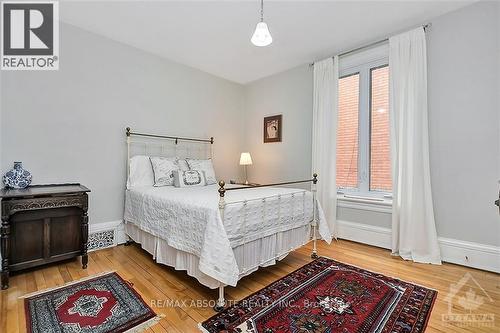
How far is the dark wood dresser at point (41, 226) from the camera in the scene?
2.14 metres

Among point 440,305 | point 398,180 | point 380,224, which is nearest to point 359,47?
point 398,180

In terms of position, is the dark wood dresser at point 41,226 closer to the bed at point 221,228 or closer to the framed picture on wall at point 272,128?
the bed at point 221,228

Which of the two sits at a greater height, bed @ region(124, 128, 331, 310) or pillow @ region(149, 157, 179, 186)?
pillow @ region(149, 157, 179, 186)

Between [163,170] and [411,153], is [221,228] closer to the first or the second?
[163,170]

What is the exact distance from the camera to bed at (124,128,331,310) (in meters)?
1.80

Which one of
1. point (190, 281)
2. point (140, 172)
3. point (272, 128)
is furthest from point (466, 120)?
point (140, 172)

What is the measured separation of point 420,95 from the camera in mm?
2783

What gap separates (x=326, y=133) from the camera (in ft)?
11.8

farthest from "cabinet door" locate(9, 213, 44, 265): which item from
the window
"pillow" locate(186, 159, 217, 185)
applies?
the window

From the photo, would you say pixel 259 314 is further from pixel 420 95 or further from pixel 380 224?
pixel 420 95

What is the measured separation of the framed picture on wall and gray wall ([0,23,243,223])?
1.35 meters

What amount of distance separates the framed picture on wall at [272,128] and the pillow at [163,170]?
187cm

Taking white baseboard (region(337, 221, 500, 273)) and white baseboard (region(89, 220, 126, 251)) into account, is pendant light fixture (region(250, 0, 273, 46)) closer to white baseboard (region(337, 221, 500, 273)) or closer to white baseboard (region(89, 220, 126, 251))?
white baseboard (region(337, 221, 500, 273))

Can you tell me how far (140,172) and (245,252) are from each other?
207cm
